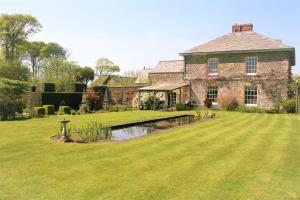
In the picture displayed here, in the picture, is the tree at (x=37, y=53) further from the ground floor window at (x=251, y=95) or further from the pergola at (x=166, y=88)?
the ground floor window at (x=251, y=95)

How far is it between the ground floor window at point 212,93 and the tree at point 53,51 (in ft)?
112

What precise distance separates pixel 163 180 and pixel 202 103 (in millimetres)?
22859

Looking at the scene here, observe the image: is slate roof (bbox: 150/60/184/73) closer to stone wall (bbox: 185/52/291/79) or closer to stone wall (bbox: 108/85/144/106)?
stone wall (bbox: 185/52/291/79)

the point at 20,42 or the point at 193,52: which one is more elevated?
the point at 20,42

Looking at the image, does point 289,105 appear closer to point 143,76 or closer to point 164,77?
point 164,77

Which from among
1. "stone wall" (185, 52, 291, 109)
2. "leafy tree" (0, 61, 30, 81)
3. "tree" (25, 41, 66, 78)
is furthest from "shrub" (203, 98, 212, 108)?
"tree" (25, 41, 66, 78)

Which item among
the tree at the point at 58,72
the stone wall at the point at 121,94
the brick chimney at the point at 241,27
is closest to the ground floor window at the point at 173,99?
the stone wall at the point at 121,94

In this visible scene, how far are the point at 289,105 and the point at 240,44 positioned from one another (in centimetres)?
716

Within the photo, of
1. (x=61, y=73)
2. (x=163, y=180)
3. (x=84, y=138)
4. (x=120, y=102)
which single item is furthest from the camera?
(x=61, y=73)

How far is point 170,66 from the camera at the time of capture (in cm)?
3212

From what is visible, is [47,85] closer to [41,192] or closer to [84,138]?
[84,138]

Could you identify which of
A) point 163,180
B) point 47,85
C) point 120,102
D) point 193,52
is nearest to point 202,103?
point 193,52

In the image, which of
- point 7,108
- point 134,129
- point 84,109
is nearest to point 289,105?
point 134,129

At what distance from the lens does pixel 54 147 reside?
346 inches
